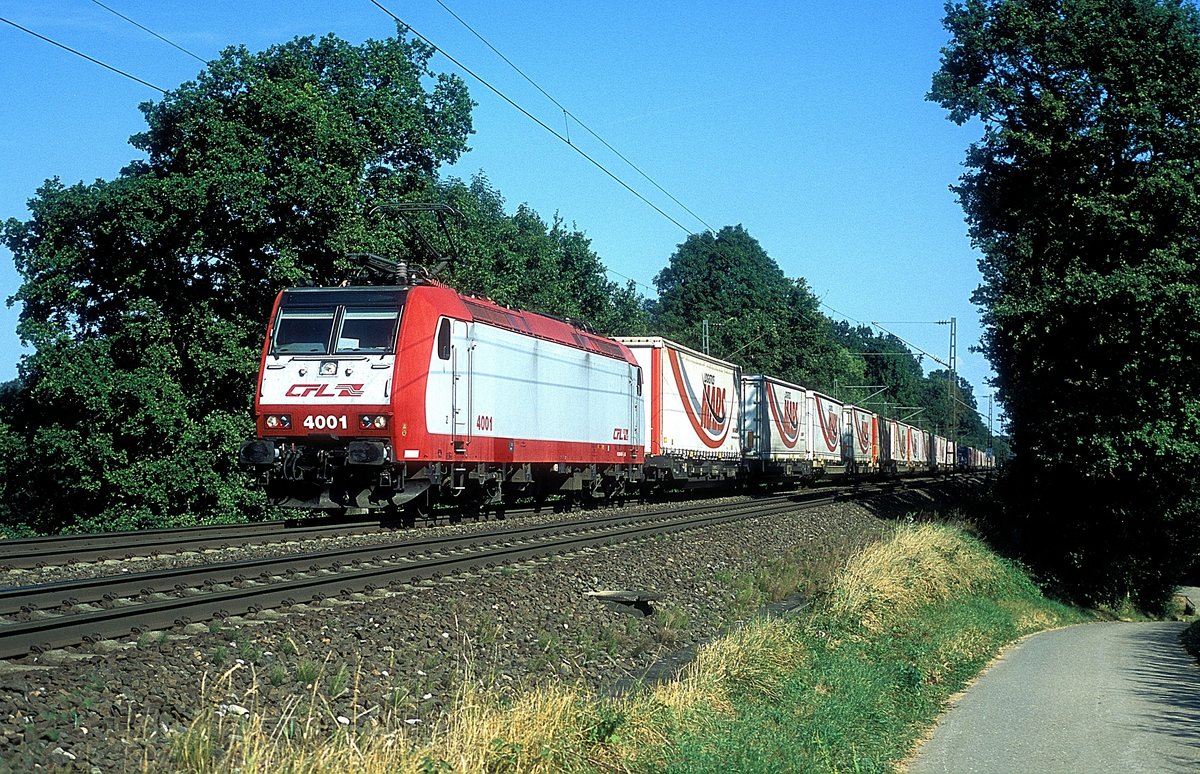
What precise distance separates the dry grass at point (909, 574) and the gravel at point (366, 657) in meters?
0.97

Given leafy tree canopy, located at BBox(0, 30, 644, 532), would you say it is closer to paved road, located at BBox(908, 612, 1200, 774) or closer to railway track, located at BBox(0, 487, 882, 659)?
railway track, located at BBox(0, 487, 882, 659)

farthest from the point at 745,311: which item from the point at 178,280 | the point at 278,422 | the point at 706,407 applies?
the point at 278,422

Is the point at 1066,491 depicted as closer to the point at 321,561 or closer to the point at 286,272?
the point at 286,272

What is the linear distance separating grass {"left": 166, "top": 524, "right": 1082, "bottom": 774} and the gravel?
265mm

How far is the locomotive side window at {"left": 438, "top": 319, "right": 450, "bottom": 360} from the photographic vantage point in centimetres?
1828

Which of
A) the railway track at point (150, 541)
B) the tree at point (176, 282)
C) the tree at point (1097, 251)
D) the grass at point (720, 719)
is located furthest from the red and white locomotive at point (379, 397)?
the tree at point (1097, 251)

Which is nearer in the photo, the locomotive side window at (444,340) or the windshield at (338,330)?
the windshield at (338,330)

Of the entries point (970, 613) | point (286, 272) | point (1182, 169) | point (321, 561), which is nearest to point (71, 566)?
point (321, 561)

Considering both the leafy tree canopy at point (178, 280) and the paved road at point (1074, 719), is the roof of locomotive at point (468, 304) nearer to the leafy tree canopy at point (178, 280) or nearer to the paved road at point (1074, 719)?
the leafy tree canopy at point (178, 280)

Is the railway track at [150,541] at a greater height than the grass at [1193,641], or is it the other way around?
the railway track at [150,541]

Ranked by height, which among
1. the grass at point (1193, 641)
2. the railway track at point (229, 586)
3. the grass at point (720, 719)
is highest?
the railway track at point (229, 586)

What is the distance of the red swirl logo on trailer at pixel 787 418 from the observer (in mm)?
40234

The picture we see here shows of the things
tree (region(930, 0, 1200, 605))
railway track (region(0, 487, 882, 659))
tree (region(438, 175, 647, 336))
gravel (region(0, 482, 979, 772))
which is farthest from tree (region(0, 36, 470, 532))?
tree (region(930, 0, 1200, 605))

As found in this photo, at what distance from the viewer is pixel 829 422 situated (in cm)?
4884
